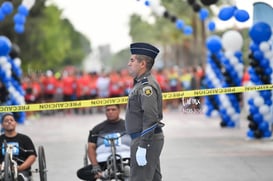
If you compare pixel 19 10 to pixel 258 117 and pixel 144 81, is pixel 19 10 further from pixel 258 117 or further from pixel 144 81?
pixel 144 81

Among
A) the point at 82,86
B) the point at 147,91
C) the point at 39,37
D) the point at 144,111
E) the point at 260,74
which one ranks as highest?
the point at 39,37

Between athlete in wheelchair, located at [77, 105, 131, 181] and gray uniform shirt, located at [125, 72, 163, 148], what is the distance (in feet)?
6.62

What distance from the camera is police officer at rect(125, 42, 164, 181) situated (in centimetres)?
639

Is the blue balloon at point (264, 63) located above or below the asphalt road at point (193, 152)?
above

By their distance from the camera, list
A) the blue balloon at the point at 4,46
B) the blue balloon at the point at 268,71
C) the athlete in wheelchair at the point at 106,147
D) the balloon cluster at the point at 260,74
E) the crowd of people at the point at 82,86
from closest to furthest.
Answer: the athlete in wheelchair at the point at 106,147 < the balloon cluster at the point at 260,74 < the blue balloon at the point at 268,71 < the blue balloon at the point at 4,46 < the crowd of people at the point at 82,86

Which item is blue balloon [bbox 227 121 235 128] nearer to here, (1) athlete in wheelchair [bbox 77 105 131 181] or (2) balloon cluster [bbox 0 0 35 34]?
(2) balloon cluster [bbox 0 0 35 34]

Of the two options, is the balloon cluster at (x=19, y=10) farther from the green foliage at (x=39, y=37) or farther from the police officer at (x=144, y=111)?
the green foliage at (x=39, y=37)

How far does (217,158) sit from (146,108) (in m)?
6.33

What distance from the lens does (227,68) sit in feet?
59.6

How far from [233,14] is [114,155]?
22.7 ft

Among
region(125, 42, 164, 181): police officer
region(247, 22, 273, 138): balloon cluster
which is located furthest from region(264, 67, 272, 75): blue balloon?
region(125, 42, 164, 181): police officer

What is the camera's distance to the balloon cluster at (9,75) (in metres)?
19.1

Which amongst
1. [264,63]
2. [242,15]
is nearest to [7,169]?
[242,15]

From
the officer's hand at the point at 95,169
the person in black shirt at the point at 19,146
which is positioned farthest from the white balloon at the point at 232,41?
the person in black shirt at the point at 19,146
